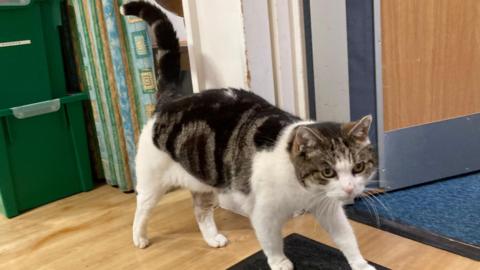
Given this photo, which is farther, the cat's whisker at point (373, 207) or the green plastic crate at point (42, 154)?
the green plastic crate at point (42, 154)

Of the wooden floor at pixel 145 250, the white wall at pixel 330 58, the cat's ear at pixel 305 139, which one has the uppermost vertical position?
the white wall at pixel 330 58

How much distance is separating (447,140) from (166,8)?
4.37ft

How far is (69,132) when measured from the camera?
2100 millimetres

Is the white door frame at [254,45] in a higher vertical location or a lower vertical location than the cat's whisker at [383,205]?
higher

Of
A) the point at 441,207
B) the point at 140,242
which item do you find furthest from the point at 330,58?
the point at 140,242

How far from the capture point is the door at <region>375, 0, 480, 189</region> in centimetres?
166

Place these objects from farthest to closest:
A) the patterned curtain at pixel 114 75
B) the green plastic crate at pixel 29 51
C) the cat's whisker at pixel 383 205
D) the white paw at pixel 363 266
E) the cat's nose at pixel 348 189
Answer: the green plastic crate at pixel 29 51
the patterned curtain at pixel 114 75
the cat's whisker at pixel 383 205
the white paw at pixel 363 266
the cat's nose at pixel 348 189

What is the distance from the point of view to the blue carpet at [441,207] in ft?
4.79

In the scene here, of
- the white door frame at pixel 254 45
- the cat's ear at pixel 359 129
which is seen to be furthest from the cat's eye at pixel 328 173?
the white door frame at pixel 254 45

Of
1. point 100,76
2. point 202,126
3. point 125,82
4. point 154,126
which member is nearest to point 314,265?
Result: point 202,126

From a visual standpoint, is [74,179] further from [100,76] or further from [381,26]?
[381,26]

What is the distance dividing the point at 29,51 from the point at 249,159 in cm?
124

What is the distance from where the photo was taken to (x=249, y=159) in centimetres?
122

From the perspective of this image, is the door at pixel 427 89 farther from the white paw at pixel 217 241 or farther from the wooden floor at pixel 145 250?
the white paw at pixel 217 241
